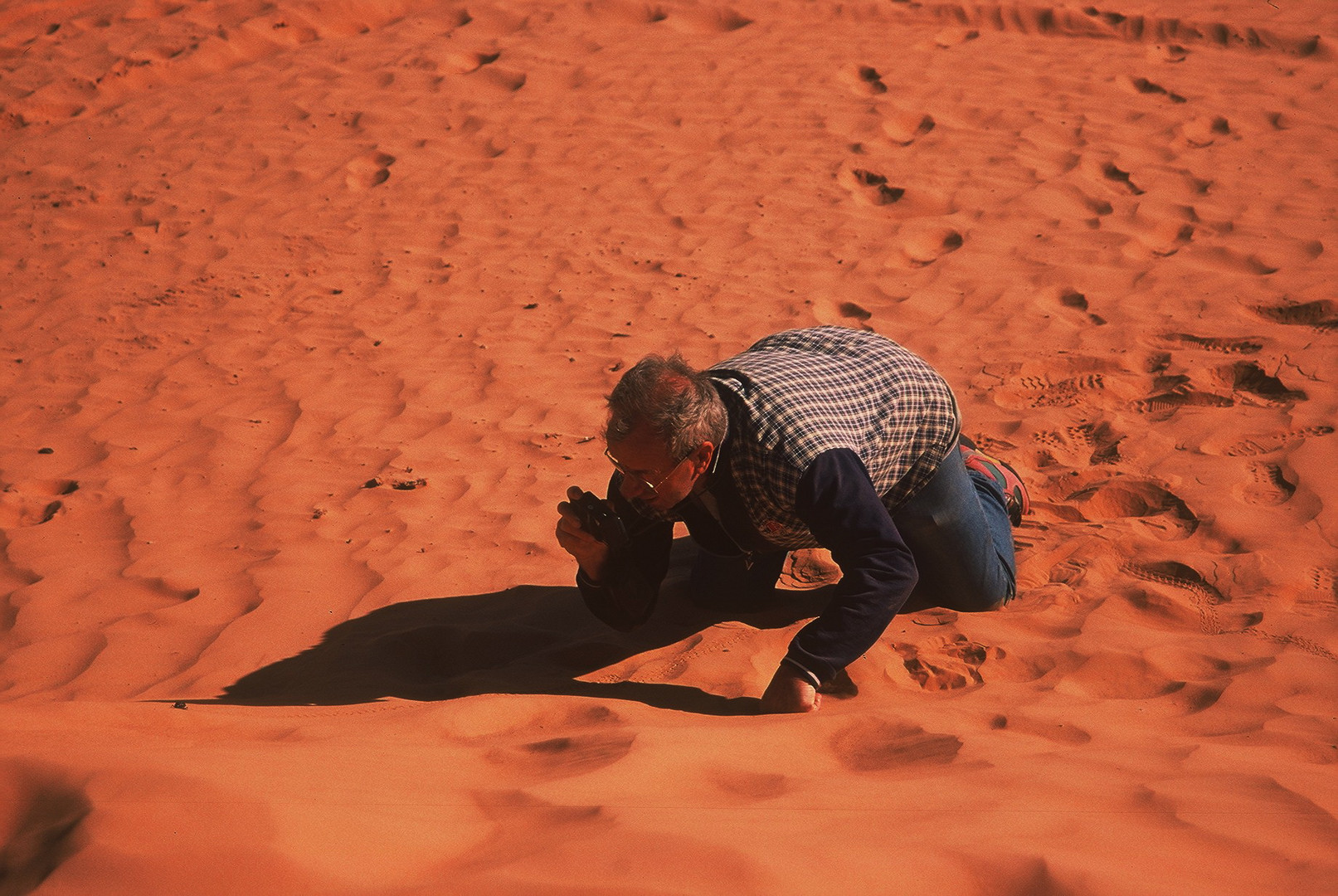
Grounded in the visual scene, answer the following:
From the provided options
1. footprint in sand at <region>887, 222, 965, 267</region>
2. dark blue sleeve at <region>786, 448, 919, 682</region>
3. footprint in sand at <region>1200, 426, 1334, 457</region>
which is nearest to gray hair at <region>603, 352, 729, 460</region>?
dark blue sleeve at <region>786, 448, 919, 682</region>

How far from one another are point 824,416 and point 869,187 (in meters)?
4.41

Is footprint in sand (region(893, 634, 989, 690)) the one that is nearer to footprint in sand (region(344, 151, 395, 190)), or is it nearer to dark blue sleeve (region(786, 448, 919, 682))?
dark blue sleeve (region(786, 448, 919, 682))

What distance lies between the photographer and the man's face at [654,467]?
2.39 m

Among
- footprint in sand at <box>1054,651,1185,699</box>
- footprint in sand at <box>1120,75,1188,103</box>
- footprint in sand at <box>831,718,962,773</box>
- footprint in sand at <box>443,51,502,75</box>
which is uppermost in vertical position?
footprint in sand at <box>443,51,502,75</box>

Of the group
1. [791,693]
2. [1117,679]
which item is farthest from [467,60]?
[1117,679]

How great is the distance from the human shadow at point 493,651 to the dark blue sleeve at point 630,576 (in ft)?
0.39

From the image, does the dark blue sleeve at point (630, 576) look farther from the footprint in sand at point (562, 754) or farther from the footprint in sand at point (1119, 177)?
the footprint in sand at point (1119, 177)

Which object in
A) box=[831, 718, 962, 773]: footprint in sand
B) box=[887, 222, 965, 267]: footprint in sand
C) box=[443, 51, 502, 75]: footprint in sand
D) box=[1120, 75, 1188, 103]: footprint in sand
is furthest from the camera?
box=[443, 51, 502, 75]: footprint in sand

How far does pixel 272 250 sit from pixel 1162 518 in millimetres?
4980

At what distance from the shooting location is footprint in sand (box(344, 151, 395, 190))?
689 centimetres

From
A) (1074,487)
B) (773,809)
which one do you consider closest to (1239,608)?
(1074,487)

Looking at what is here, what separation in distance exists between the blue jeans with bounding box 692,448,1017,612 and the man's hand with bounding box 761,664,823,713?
0.54 m

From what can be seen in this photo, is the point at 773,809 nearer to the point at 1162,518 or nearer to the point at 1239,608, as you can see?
the point at 1239,608

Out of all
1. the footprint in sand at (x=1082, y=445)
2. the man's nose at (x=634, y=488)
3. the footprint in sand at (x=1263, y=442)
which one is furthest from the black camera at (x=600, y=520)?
the footprint in sand at (x=1263, y=442)
